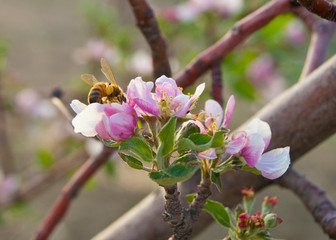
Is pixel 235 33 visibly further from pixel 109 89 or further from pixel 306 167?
pixel 306 167

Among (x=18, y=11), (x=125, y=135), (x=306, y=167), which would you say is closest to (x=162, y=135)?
(x=125, y=135)

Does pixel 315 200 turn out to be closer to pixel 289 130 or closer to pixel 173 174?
pixel 289 130

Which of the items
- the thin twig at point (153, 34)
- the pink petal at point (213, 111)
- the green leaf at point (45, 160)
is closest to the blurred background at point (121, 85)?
the green leaf at point (45, 160)

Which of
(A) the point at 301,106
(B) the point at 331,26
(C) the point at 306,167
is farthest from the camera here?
(C) the point at 306,167

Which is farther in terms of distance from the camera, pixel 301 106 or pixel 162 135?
pixel 301 106

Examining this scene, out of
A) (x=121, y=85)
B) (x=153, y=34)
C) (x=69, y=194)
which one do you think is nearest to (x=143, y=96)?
(x=153, y=34)

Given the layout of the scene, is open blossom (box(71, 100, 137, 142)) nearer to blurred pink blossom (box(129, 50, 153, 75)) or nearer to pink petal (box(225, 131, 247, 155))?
pink petal (box(225, 131, 247, 155))

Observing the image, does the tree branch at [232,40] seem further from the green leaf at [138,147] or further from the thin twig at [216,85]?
the green leaf at [138,147]
